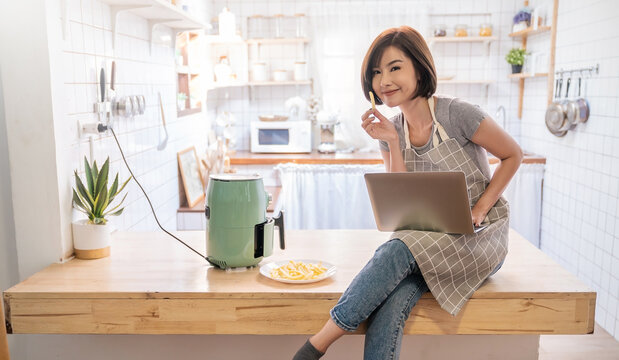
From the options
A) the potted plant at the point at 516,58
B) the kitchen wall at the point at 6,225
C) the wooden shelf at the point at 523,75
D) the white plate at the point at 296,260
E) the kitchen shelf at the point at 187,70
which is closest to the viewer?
the white plate at the point at 296,260

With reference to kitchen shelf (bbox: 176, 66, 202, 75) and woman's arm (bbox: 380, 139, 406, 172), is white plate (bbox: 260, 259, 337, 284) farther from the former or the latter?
kitchen shelf (bbox: 176, 66, 202, 75)

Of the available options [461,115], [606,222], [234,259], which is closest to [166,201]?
[234,259]

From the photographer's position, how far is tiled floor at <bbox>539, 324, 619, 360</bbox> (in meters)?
2.62

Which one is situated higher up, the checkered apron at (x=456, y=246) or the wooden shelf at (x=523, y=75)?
the wooden shelf at (x=523, y=75)

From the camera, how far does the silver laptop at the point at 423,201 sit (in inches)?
58.8

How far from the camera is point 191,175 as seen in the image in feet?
10.7

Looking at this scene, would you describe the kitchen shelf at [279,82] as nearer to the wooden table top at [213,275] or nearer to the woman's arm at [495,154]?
the wooden table top at [213,275]

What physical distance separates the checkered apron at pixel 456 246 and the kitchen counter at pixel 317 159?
6.80 feet

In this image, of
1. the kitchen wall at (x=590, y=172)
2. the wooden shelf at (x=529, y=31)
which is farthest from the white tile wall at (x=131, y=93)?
the wooden shelf at (x=529, y=31)

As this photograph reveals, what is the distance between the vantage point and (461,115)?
5.41 ft

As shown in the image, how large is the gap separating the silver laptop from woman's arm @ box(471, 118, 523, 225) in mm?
62

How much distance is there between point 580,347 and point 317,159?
1.94m

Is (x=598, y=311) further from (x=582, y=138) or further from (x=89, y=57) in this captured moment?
(x=89, y=57)

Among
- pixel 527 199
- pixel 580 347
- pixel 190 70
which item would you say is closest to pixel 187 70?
pixel 190 70
